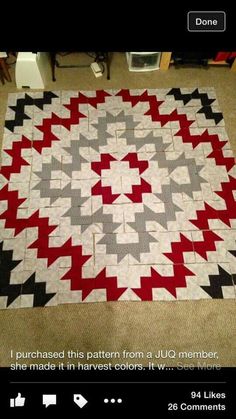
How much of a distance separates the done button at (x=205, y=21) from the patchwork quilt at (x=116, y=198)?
80.6 inches

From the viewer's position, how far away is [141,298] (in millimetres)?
2322

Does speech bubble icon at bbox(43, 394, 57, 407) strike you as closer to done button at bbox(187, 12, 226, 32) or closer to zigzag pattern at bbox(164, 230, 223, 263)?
done button at bbox(187, 12, 226, 32)

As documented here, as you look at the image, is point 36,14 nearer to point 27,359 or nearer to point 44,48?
point 44,48

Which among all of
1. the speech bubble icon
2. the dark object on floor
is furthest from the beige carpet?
the dark object on floor

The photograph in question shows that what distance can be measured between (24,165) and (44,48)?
7.86ft

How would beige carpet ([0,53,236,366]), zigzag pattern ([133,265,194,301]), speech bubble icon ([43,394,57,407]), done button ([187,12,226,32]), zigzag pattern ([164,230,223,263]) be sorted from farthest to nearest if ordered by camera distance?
zigzag pattern ([164,230,223,263]) → zigzag pattern ([133,265,194,301]) → beige carpet ([0,53,236,366]) → speech bubble icon ([43,394,57,407]) → done button ([187,12,226,32])

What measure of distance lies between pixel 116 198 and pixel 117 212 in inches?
5.0

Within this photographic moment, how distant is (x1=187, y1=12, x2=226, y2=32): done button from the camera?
47 cm

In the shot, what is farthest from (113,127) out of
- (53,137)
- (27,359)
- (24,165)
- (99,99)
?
(27,359)

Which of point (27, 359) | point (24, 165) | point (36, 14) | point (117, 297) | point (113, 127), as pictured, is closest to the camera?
point (36, 14)

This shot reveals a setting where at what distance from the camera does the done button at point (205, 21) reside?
467 millimetres

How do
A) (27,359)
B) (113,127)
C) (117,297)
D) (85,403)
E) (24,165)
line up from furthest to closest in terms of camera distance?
(113,127)
(24,165)
(117,297)
(27,359)
(85,403)

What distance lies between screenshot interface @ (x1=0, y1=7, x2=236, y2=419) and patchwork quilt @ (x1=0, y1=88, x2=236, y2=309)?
10 mm

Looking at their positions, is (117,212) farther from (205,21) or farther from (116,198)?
(205,21)
